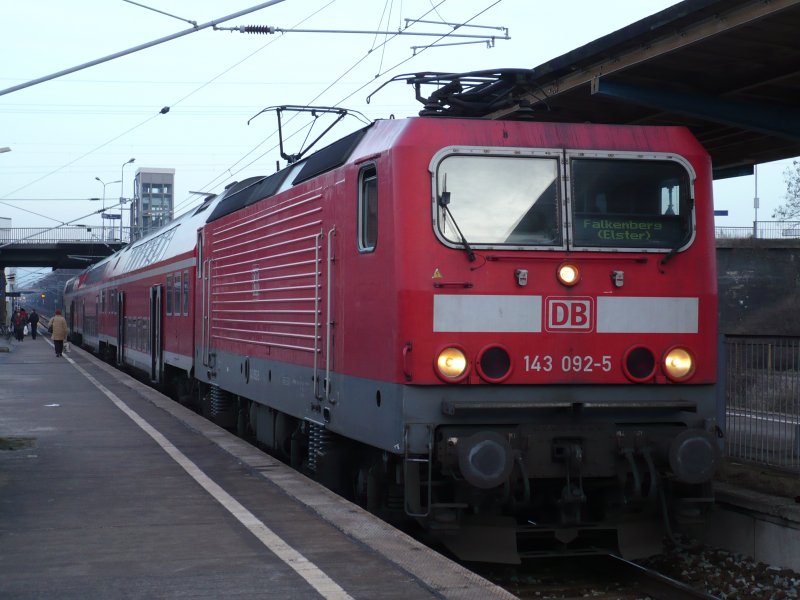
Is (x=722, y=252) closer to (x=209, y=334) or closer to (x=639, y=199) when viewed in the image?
(x=209, y=334)

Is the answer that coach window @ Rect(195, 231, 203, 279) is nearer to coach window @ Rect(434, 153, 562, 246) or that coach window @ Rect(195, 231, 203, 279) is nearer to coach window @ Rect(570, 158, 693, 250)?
coach window @ Rect(434, 153, 562, 246)

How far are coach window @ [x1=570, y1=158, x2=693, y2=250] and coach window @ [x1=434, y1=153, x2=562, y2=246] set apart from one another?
0.20 meters

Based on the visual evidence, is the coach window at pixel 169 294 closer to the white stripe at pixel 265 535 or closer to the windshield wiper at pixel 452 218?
the white stripe at pixel 265 535

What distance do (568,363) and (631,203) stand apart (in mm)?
1315

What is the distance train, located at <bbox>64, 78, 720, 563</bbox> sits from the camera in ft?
24.8

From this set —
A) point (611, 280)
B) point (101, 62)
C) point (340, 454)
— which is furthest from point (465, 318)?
point (101, 62)

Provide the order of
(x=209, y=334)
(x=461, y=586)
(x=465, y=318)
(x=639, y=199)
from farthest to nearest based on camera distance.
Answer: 1. (x=209, y=334)
2. (x=639, y=199)
3. (x=465, y=318)
4. (x=461, y=586)

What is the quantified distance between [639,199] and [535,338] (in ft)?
4.50

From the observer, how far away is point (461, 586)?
6.16 metres

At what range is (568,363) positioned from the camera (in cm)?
779

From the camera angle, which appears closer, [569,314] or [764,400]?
[569,314]

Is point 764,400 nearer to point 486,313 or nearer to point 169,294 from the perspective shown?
point 486,313

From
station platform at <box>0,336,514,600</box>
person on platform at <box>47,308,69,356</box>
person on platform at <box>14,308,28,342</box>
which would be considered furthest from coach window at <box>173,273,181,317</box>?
person on platform at <box>14,308,28,342</box>

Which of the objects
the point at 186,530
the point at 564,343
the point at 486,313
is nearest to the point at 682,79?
the point at 564,343
